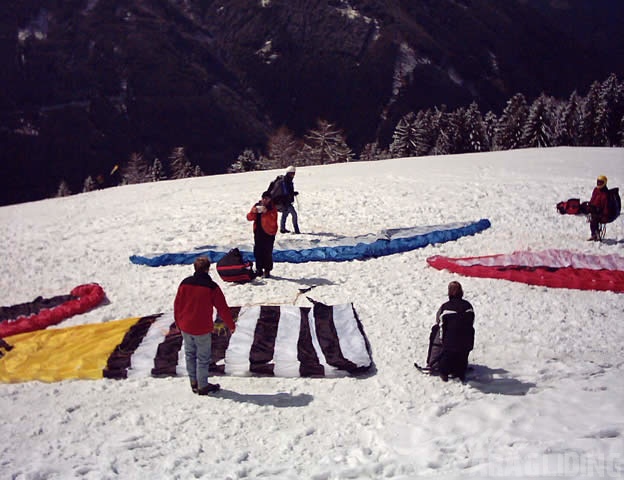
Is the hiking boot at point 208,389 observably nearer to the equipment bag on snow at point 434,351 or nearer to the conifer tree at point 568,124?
the equipment bag on snow at point 434,351

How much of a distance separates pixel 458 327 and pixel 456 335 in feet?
0.32

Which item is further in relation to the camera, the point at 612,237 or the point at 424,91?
the point at 424,91

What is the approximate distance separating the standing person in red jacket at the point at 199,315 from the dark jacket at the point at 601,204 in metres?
8.49

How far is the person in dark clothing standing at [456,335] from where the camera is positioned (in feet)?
20.0

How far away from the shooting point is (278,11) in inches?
7234

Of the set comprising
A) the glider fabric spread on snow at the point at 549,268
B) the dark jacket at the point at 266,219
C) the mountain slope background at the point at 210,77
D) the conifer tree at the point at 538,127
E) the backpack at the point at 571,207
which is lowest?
the glider fabric spread on snow at the point at 549,268

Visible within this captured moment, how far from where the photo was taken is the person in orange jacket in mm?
9516

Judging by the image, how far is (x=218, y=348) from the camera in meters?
7.36

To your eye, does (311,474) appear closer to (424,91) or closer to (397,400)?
(397,400)

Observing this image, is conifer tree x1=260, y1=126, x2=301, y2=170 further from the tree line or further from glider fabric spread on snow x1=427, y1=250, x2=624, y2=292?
glider fabric spread on snow x1=427, y1=250, x2=624, y2=292

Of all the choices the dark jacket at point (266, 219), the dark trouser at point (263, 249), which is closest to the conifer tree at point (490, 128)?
the dark trouser at point (263, 249)

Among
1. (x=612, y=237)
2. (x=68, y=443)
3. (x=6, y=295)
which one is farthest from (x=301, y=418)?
(x=612, y=237)

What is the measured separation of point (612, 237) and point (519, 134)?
3887 cm

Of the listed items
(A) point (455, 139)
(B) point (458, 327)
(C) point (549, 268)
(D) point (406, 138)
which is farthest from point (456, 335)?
(D) point (406, 138)
